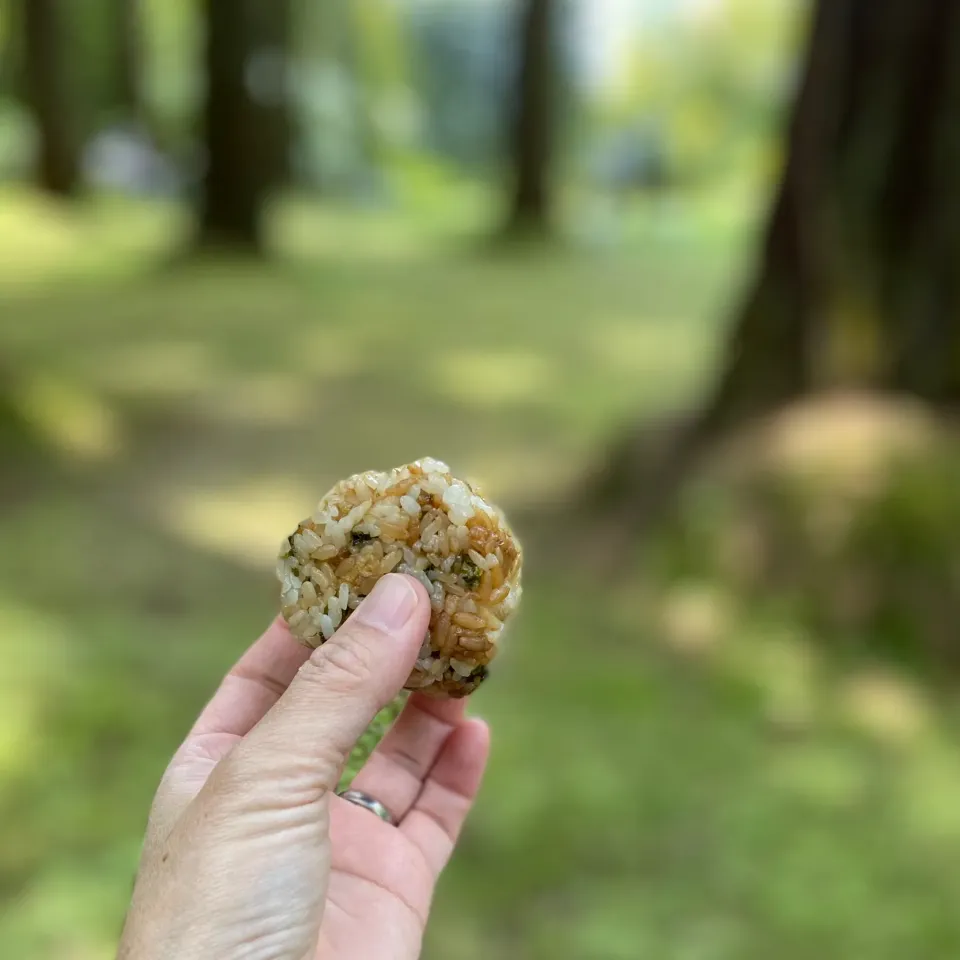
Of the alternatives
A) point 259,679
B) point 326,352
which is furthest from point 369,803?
point 326,352

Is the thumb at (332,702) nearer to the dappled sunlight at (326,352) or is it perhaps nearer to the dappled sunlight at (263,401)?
the dappled sunlight at (263,401)

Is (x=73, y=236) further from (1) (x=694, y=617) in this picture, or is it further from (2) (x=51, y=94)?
(1) (x=694, y=617)

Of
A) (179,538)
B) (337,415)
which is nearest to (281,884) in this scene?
(179,538)

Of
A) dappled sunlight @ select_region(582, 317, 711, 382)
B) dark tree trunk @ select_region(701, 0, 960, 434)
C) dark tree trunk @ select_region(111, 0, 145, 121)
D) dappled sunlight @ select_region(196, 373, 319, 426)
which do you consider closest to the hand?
dark tree trunk @ select_region(701, 0, 960, 434)

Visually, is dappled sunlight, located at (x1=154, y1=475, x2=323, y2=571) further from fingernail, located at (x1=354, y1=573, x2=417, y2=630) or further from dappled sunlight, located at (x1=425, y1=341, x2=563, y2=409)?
fingernail, located at (x1=354, y1=573, x2=417, y2=630)

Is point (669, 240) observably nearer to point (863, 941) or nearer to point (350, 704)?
point (863, 941)
